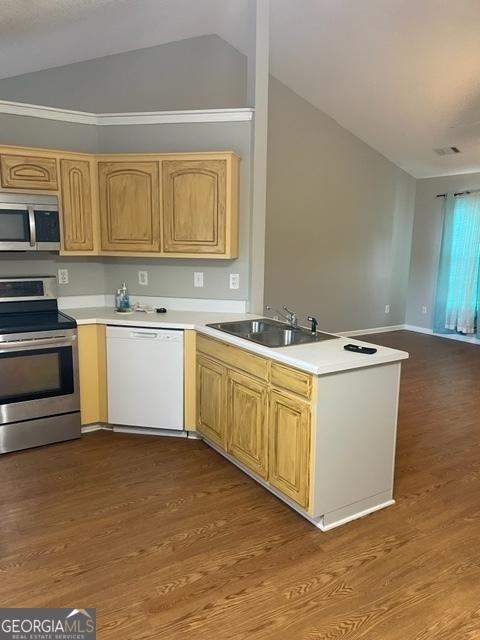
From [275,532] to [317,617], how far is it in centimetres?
55

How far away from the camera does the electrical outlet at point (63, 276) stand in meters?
3.76

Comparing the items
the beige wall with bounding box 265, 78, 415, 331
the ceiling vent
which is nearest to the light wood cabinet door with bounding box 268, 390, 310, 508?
the beige wall with bounding box 265, 78, 415, 331

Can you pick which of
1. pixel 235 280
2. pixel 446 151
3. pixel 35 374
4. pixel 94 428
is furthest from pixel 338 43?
pixel 94 428

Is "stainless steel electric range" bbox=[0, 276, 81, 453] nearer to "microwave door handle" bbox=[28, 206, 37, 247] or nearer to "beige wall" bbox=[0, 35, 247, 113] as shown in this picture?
"microwave door handle" bbox=[28, 206, 37, 247]

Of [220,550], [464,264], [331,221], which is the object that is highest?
[331,221]

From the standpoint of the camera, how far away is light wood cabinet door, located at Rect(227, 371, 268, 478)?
2630mm

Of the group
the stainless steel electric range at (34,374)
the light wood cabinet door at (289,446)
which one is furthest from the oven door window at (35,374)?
the light wood cabinet door at (289,446)

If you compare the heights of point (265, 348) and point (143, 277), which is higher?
point (143, 277)

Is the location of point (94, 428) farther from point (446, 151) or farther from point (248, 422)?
point (446, 151)

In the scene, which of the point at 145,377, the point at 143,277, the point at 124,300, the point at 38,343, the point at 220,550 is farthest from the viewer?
the point at 143,277

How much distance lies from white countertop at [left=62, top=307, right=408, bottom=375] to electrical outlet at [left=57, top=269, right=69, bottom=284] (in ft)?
0.82

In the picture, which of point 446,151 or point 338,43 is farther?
point 446,151

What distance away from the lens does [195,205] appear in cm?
342

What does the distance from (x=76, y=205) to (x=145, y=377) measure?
4.59 feet
